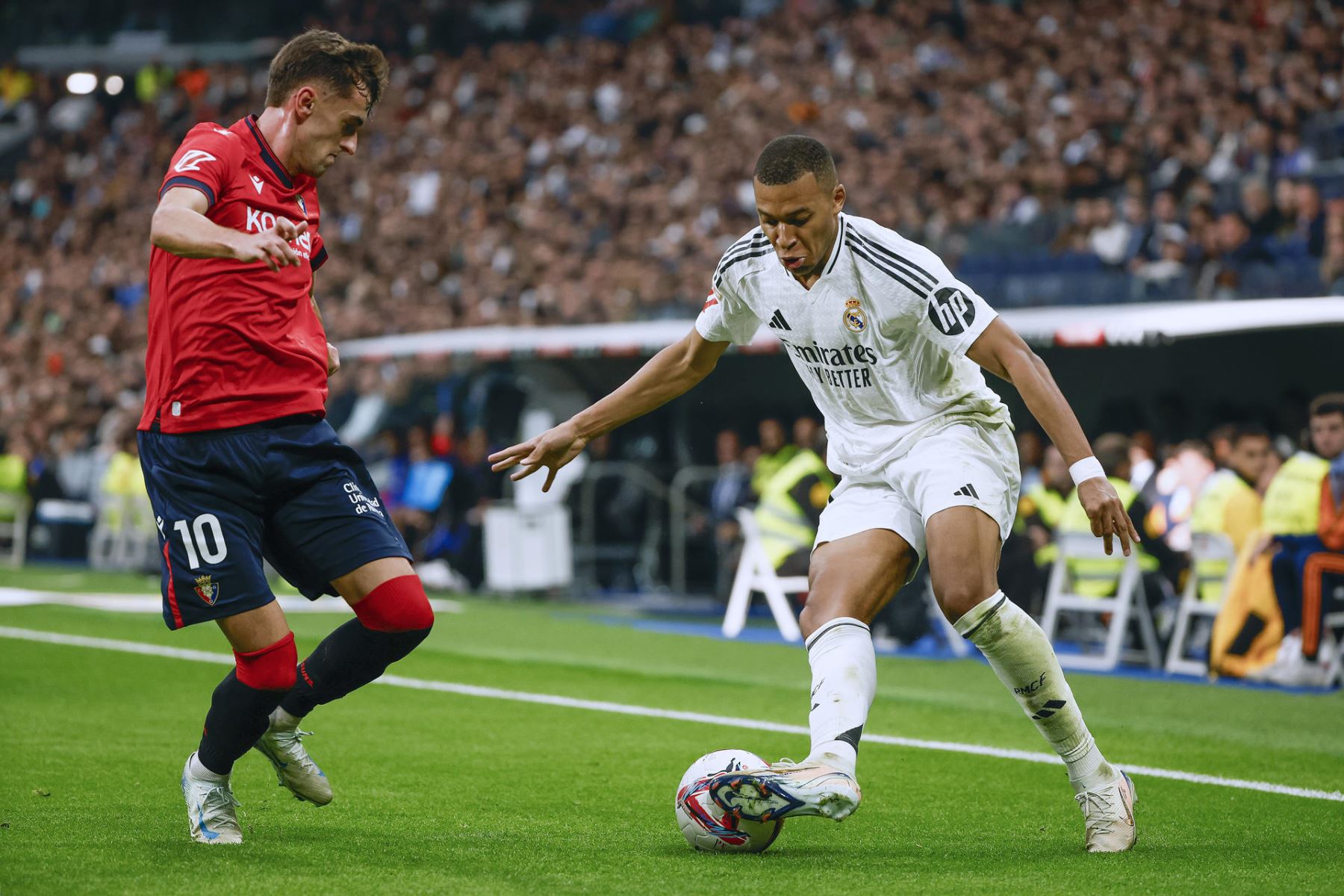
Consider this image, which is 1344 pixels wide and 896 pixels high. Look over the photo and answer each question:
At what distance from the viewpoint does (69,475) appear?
952 inches

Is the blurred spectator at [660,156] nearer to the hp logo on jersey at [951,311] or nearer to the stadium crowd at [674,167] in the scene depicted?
the stadium crowd at [674,167]

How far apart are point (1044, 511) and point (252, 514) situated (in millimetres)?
9272

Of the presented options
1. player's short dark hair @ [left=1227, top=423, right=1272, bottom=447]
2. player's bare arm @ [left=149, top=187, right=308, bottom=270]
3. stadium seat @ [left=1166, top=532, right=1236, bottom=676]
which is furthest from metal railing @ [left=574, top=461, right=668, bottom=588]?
player's bare arm @ [left=149, top=187, right=308, bottom=270]

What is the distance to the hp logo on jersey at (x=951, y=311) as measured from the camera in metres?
5.02

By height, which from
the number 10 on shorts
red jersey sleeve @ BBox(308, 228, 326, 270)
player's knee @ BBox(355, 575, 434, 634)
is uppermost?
red jersey sleeve @ BBox(308, 228, 326, 270)

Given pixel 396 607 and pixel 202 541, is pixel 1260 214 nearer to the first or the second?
pixel 396 607

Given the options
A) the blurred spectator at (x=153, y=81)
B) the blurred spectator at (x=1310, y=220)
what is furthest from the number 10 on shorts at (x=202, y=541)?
the blurred spectator at (x=153, y=81)

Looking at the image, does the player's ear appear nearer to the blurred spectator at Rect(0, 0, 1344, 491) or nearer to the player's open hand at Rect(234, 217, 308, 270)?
the player's open hand at Rect(234, 217, 308, 270)

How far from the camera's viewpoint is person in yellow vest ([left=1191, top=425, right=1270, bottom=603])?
38.4 ft

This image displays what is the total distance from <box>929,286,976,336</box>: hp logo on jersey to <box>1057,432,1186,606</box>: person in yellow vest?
287 inches

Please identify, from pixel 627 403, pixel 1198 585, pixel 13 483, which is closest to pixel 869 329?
pixel 627 403

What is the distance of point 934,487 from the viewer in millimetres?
5172

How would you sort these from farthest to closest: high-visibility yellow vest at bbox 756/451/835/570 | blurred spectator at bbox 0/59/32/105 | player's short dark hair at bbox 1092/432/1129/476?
1. blurred spectator at bbox 0/59/32/105
2. high-visibility yellow vest at bbox 756/451/835/570
3. player's short dark hair at bbox 1092/432/1129/476

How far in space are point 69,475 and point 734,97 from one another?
35.7 ft
